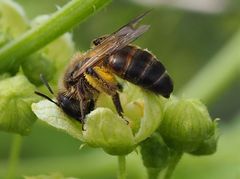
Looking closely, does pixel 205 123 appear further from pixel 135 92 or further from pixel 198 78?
pixel 198 78

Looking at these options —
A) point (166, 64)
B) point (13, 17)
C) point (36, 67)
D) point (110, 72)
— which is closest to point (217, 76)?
point (166, 64)

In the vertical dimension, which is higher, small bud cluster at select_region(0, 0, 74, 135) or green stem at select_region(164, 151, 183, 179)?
small bud cluster at select_region(0, 0, 74, 135)

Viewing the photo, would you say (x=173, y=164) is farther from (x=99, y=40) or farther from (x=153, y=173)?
(x=99, y=40)

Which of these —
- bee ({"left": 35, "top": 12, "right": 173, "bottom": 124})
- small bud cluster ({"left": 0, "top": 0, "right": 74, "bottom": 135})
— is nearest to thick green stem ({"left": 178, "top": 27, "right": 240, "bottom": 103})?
small bud cluster ({"left": 0, "top": 0, "right": 74, "bottom": 135})

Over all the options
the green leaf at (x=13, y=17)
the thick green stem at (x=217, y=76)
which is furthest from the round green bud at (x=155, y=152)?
the thick green stem at (x=217, y=76)

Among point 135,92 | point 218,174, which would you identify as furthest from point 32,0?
point 135,92

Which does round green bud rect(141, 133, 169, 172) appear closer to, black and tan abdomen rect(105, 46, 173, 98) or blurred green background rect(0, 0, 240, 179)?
black and tan abdomen rect(105, 46, 173, 98)
